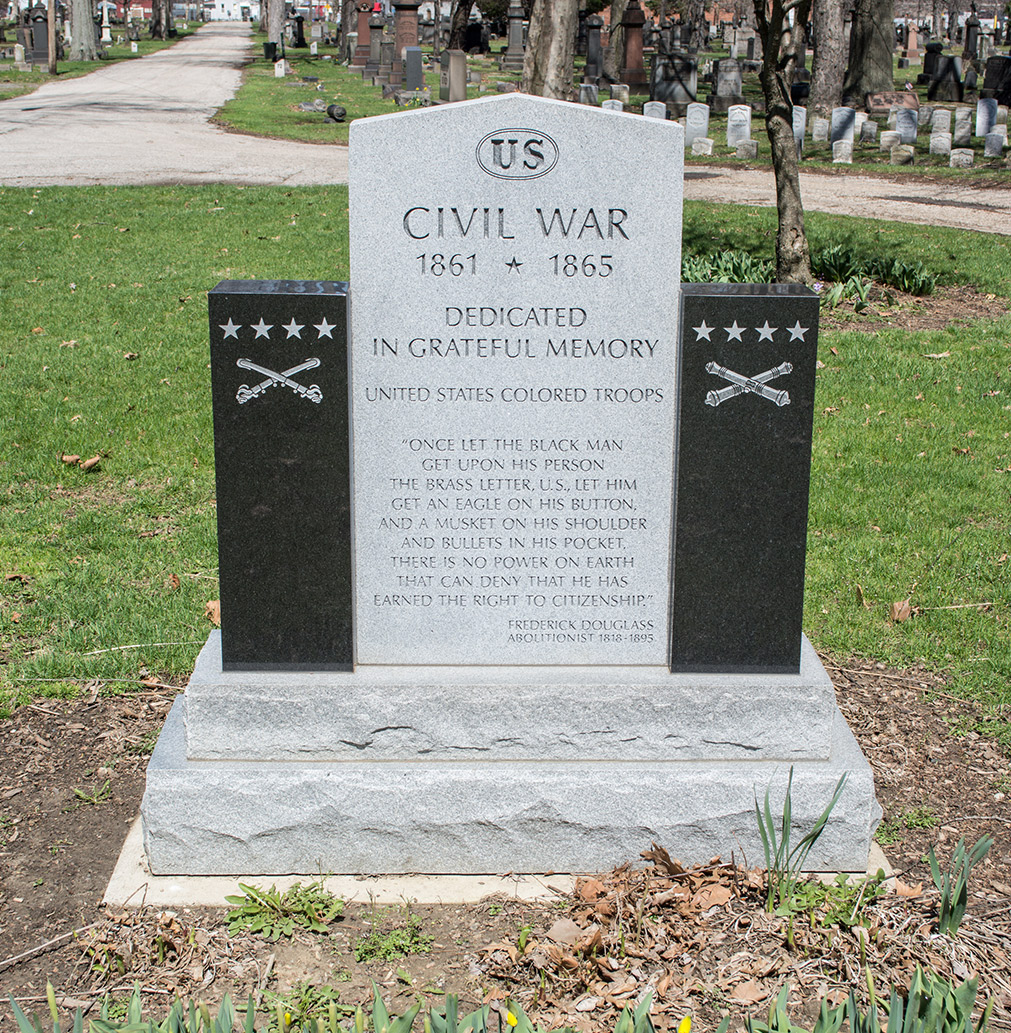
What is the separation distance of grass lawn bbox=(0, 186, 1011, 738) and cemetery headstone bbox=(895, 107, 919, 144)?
436 inches

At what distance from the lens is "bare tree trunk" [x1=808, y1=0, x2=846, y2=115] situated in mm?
25266

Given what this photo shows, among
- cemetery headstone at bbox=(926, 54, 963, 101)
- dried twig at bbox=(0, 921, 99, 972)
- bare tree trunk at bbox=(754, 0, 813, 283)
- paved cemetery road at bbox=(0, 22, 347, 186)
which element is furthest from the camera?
cemetery headstone at bbox=(926, 54, 963, 101)

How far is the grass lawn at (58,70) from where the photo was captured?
33.1 meters

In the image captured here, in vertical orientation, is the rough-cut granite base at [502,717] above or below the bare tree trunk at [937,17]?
below

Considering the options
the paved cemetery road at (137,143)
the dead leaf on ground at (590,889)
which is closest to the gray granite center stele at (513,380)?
the dead leaf on ground at (590,889)

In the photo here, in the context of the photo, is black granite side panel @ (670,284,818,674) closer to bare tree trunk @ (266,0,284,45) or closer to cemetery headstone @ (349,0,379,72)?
cemetery headstone @ (349,0,379,72)

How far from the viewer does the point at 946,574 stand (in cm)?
571

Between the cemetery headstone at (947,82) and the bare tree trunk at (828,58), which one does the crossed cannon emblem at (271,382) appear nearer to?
the bare tree trunk at (828,58)

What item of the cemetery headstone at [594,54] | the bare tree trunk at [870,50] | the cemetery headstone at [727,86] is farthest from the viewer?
the cemetery headstone at [594,54]

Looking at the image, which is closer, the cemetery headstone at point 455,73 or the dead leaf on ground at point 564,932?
the dead leaf on ground at point 564,932

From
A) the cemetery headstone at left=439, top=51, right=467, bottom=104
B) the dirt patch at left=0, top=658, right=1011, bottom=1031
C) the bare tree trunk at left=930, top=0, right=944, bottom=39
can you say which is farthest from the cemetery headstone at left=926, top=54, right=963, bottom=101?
the bare tree trunk at left=930, top=0, right=944, bottom=39

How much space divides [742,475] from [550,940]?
152 cm

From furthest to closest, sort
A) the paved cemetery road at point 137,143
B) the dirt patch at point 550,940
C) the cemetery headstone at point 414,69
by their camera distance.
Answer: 1. the cemetery headstone at point 414,69
2. the paved cemetery road at point 137,143
3. the dirt patch at point 550,940

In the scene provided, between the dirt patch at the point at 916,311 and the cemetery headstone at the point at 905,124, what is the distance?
1254 centimetres
